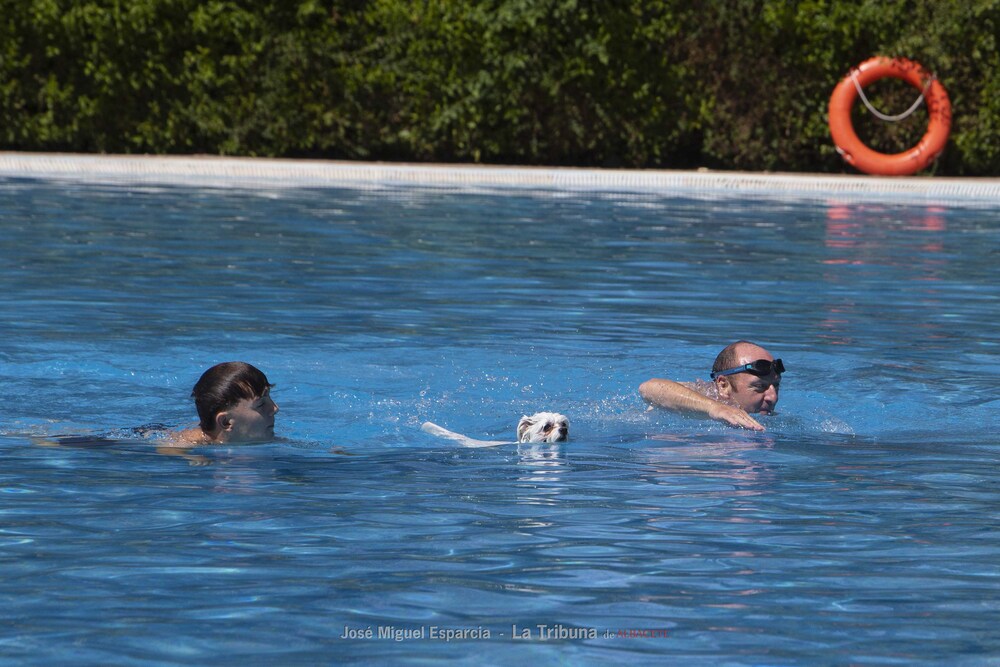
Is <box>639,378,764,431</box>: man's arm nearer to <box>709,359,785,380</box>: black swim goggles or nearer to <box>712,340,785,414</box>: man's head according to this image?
<box>712,340,785,414</box>: man's head

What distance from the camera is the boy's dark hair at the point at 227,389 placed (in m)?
6.13

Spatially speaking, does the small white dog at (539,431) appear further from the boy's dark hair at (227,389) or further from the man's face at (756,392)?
the man's face at (756,392)

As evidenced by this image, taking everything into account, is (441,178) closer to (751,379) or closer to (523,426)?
(751,379)

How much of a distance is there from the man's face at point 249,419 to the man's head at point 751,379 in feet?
6.89

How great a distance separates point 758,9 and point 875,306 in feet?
37.8

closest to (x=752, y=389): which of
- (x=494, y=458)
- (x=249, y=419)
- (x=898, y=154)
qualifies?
(x=494, y=458)

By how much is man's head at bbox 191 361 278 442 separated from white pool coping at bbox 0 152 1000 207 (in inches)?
468

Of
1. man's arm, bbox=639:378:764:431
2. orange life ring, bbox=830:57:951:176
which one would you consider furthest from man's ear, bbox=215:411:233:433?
orange life ring, bbox=830:57:951:176

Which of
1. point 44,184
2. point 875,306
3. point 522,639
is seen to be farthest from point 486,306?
point 44,184

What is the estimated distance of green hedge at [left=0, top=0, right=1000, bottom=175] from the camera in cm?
2039

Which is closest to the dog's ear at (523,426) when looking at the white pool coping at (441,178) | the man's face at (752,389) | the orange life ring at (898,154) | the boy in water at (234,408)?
the boy in water at (234,408)

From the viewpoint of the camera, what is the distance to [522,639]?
361 cm

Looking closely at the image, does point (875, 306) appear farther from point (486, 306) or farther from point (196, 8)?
point (196, 8)

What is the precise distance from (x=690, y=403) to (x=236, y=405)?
2038 mm
